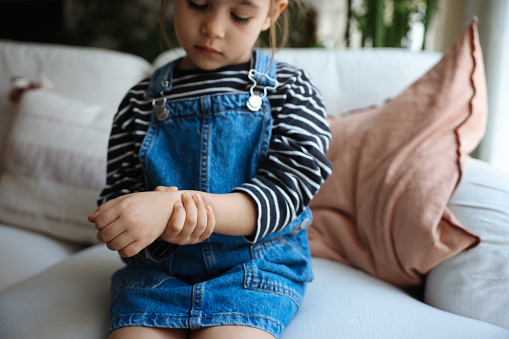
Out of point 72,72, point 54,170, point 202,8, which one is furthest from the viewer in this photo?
point 72,72

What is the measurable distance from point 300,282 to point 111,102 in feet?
2.98

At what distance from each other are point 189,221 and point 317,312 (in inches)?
11.6

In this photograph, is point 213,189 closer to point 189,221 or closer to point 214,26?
point 189,221

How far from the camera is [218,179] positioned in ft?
2.50

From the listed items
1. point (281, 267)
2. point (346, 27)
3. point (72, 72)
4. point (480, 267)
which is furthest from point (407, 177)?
point (346, 27)

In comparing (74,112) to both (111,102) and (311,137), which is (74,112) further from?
(311,137)

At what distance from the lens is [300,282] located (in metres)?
0.80

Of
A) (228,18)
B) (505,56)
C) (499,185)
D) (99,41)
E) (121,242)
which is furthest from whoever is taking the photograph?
(99,41)

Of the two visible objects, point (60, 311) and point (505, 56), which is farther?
point (505, 56)

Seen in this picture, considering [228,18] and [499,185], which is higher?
[228,18]

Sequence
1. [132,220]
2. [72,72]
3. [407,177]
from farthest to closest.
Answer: [72,72] < [407,177] < [132,220]

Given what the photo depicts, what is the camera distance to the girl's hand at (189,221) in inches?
23.8

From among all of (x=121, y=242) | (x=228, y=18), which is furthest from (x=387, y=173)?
(x=121, y=242)

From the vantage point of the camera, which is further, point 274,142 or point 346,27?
point 346,27
